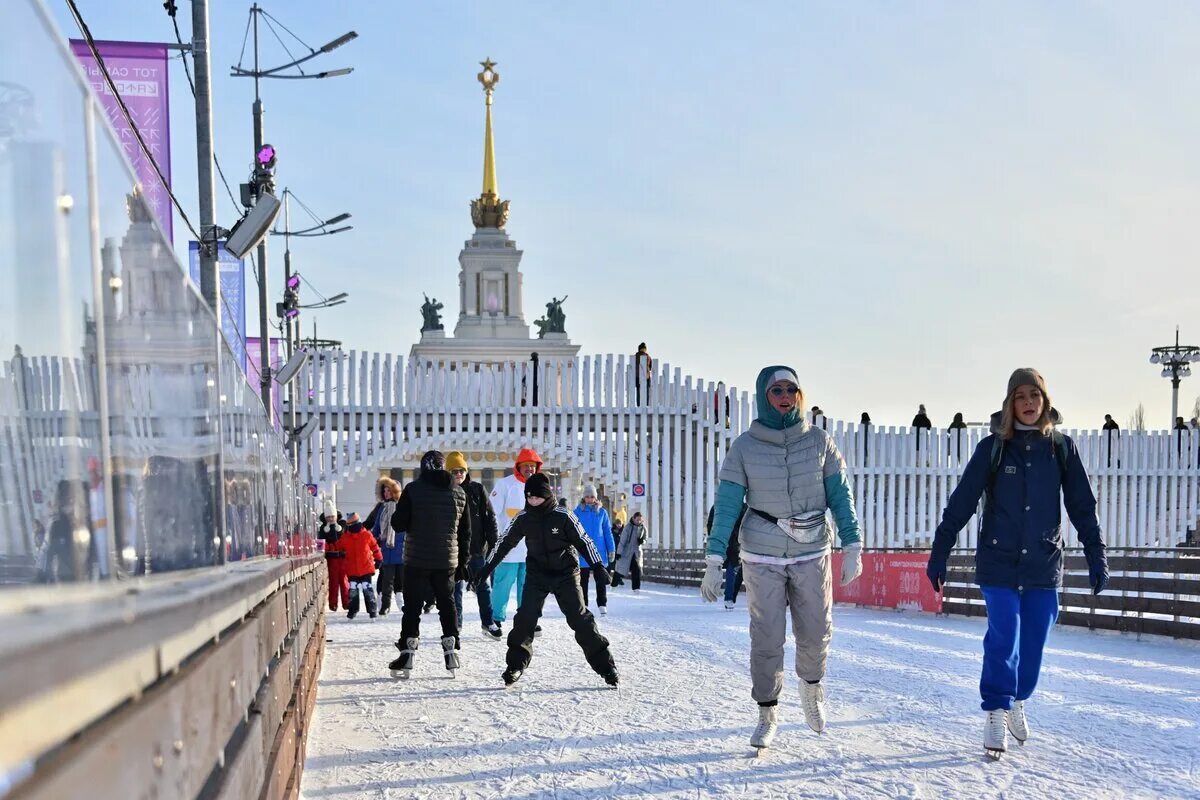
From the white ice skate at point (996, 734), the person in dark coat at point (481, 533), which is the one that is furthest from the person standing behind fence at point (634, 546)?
the white ice skate at point (996, 734)

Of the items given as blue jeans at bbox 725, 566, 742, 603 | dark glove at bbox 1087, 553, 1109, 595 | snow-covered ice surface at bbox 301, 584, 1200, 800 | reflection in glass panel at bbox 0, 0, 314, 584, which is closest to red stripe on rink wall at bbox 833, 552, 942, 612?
blue jeans at bbox 725, 566, 742, 603

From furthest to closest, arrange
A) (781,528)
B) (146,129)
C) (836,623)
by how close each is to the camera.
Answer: (836,623) < (146,129) < (781,528)

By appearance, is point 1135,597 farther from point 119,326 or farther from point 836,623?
point 119,326

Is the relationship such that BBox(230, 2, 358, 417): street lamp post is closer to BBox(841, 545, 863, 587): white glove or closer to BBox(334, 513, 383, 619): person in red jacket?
BBox(334, 513, 383, 619): person in red jacket

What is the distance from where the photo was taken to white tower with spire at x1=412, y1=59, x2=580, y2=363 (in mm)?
70188

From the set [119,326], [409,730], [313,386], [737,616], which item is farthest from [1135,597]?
[313,386]

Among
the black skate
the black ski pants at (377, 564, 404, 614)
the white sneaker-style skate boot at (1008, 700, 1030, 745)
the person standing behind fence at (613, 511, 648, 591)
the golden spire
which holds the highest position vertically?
the golden spire

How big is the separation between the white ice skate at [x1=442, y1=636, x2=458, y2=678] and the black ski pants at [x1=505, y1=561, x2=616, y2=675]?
82 cm

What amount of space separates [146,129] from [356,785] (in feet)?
25.0

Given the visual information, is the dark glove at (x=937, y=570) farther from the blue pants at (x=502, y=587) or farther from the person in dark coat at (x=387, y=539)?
the person in dark coat at (x=387, y=539)

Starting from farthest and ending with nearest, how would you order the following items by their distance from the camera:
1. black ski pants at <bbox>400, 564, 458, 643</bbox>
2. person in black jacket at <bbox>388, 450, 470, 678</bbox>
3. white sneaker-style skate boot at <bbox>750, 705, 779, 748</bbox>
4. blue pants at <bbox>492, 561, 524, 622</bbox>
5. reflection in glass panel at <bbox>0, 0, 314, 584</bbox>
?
blue pants at <bbox>492, 561, 524, 622</bbox> < person in black jacket at <bbox>388, 450, 470, 678</bbox> < black ski pants at <bbox>400, 564, 458, 643</bbox> < white sneaker-style skate boot at <bbox>750, 705, 779, 748</bbox> < reflection in glass panel at <bbox>0, 0, 314, 584</bbox>

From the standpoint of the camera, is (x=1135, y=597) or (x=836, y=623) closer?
(x=1135, y=597)

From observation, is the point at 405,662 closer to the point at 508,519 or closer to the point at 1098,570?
the point at 508,519

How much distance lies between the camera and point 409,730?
686 centimetres
